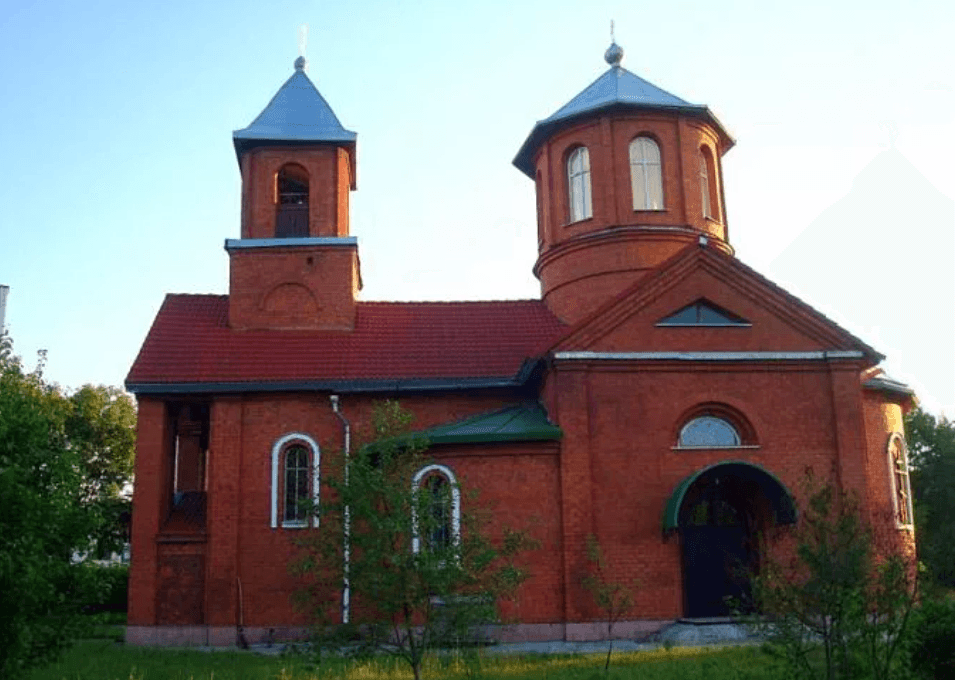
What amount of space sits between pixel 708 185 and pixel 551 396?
7592 millimetres

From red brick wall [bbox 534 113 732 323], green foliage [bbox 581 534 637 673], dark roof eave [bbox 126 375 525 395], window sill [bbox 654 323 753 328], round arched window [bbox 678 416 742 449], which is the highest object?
red brick wall [bbox 534 113 732 323]

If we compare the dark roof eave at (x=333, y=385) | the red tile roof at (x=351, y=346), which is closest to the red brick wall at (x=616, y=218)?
the red tile roof at (x=351, y=346)

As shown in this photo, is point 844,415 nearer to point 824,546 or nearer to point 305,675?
point 824,546

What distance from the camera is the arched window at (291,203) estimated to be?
21.9 metres

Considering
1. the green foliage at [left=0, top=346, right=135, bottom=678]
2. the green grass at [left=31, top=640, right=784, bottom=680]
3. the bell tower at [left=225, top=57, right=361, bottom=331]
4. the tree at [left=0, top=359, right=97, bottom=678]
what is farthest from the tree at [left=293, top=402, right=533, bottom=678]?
the bell tower at [left=225, top=57, right=361, bottom=331]

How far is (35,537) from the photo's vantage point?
901 centimetres

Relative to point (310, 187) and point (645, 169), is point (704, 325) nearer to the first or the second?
point (645, 169)

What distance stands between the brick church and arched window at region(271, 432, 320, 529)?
42 mm

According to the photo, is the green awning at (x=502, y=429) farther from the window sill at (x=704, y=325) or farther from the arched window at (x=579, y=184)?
the arched window at (x=579, y=184)

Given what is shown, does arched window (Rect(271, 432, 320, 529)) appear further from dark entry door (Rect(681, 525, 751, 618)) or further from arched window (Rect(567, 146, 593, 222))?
arched window (Rect(567, 146, 593, 222))

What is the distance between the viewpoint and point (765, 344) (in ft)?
59.8

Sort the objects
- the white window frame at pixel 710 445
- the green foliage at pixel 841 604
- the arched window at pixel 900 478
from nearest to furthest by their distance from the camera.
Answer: the green foliage at pixel 841 604 → the white window frame at pixel 710 445 → the arched window at pixel 900 478

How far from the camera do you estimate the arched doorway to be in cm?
1703

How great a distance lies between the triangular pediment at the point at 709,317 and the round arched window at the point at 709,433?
1.29 meters
